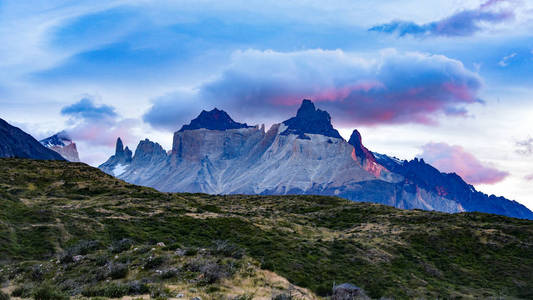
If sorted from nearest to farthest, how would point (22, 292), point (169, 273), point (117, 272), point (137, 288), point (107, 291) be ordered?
point (107, 291) → point (22, 292) → point (137, 288) → point (117, 272) → point (169, 273)

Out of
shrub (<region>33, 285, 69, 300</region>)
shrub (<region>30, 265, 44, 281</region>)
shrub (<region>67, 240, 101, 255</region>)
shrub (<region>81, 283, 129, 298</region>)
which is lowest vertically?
shrub (<region>30, 265, 44, 281</region>)

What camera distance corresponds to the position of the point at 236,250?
114 feet

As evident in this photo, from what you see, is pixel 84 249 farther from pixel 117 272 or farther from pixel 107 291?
pixel 107 291

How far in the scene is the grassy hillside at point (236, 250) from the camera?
87.2ft

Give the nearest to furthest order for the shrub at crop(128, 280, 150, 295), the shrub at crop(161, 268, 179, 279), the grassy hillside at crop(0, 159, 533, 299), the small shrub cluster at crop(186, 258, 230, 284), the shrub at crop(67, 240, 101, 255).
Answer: the shrub at crop(128, 280, 150, 295) < the small shrub cluster at crop(186, 258, 230, 284) < the shrub at crop(161, 268, 179, 279) < the grassy hillside at crop(0, 159, 533, 299) < the shrub at crop(67, 240, 101, 255)

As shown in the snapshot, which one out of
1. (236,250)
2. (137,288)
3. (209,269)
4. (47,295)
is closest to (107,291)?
(137,288)

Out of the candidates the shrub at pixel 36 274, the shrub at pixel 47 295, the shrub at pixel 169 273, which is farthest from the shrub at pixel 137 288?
the shrub at pixel 36 274

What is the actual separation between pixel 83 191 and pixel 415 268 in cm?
8115

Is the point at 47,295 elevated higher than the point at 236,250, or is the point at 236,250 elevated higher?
the point at 236,250

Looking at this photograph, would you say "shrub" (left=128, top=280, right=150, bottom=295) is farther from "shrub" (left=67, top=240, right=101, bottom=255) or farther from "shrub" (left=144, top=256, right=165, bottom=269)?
"shrub" (left=67, top=240, right=101, bottom=255)

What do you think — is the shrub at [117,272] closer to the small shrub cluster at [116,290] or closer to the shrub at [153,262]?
the shrub at [153,262]

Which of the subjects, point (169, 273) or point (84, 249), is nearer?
point (169, 273)

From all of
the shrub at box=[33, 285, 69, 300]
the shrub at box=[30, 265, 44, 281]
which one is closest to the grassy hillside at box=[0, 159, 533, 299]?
the shrub at box=[30, 265, 44, 281]

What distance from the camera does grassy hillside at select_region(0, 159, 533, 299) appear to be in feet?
87.2
